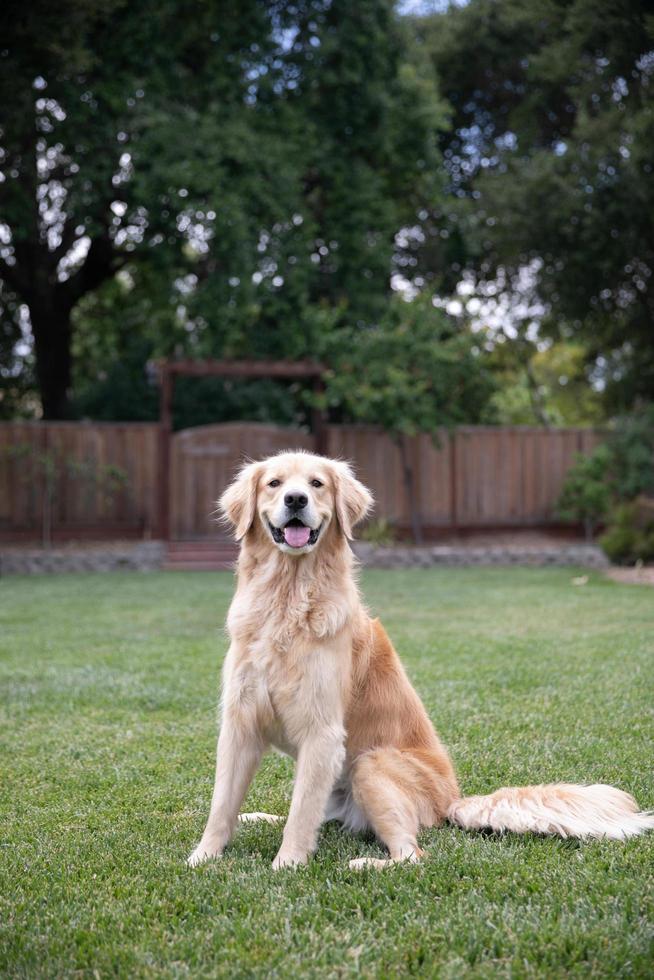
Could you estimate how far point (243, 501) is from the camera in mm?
3785

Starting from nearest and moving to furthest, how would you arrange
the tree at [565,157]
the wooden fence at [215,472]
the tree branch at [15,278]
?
the tree at [565,157] < the wooden fence at [215,472] < the tree branch at [15,278]

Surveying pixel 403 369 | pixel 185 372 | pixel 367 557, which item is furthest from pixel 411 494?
pixel 185 372

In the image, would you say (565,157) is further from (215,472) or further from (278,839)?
(278,839)

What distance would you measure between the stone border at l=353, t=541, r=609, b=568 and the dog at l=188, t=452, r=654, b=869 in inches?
470

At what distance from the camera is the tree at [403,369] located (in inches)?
639

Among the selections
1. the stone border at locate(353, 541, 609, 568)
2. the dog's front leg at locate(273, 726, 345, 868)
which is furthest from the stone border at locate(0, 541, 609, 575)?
the dog's front leg at locate(273, 726, 345, 868)

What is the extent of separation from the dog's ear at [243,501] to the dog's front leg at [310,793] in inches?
36.1

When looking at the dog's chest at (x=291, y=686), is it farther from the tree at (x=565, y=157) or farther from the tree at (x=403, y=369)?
the tree at (x=403, y=369)

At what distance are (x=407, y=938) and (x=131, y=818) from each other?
5.24ft

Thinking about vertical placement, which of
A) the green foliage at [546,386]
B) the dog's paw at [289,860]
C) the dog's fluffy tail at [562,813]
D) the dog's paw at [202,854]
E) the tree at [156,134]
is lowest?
the dog's paw at [202,854]

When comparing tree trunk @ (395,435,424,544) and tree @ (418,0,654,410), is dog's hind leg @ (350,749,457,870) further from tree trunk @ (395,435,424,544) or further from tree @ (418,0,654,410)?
tree trunk @ (395,435,424,544)

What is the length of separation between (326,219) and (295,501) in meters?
15.9

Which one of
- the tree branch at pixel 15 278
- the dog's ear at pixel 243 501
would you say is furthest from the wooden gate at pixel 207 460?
the dog's ear at pixel 243 501

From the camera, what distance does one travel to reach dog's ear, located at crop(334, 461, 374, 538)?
3.76 m
